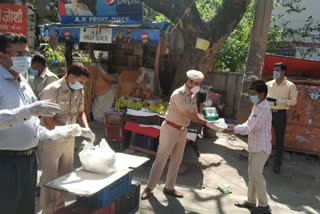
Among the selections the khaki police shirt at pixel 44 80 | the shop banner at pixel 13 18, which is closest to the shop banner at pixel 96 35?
the shop banner at pixel 13 18

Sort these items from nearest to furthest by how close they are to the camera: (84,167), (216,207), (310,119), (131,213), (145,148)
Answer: (84,167)
(131,213)
(216,207)
(145,148)
(310,119)

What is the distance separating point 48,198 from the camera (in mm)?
3166

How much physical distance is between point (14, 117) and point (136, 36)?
5044 mm

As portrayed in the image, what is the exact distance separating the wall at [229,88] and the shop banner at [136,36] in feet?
13.0

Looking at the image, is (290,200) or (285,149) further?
(285,149)

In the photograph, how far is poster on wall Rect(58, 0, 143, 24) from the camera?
7.23 metres

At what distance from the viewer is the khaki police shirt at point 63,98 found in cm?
321

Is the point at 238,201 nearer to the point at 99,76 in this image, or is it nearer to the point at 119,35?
the point at 119,35

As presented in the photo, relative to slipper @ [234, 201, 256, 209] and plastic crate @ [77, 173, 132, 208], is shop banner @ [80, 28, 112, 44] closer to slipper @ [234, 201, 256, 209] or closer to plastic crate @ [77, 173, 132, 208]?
plastic crate @ [77, 173, 132, 208]

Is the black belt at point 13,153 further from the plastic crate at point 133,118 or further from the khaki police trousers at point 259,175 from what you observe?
the plastic crate at point 133,118

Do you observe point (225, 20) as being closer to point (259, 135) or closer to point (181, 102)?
point (181, 102)

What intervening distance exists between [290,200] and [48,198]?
12.6 feet

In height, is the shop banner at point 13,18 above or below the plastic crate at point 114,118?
above

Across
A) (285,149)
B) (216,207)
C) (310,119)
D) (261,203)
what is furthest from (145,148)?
(310,119)
